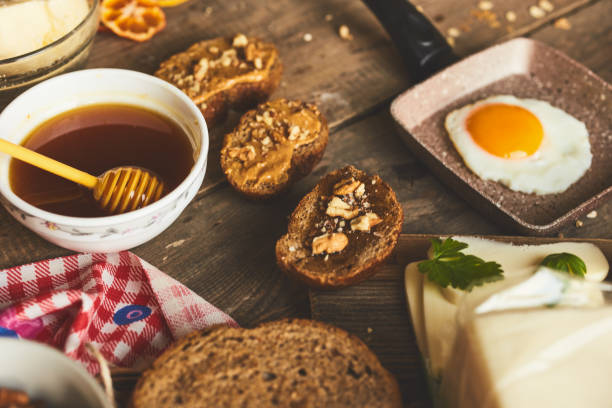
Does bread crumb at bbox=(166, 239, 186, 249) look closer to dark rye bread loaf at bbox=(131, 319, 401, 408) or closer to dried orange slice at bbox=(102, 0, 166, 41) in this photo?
dark rye bread loaf at bbox=(131, 319, 401, 408)

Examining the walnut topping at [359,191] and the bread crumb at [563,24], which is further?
the bread crumb at [563,24]

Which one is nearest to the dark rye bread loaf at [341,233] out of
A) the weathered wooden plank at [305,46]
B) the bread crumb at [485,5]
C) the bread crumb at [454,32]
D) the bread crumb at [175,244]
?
the bread crumb at [175,244]

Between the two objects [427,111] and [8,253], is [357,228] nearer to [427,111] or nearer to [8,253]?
[427,111]

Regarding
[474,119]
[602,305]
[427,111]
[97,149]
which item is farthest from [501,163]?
[97,149]

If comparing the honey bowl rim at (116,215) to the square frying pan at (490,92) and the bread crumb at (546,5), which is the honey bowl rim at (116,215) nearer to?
the square frying pan at (490,92)

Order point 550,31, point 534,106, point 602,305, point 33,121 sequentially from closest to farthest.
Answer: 1. point 602,305
2. point 33,121
3. point 534,106
4. point 550,31

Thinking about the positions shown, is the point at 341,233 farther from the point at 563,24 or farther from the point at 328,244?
the point at 563,24
